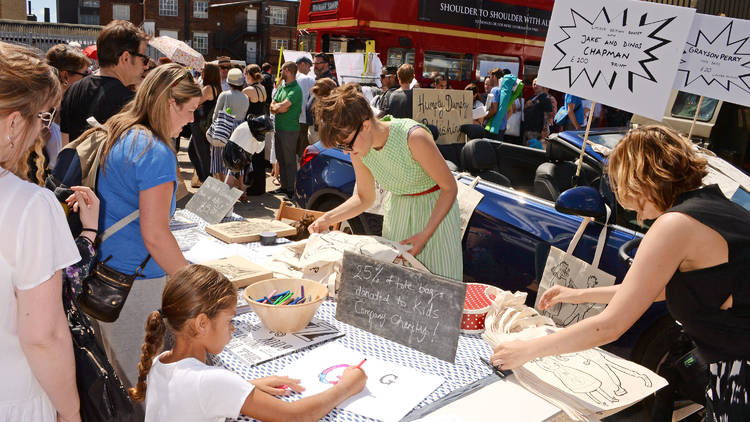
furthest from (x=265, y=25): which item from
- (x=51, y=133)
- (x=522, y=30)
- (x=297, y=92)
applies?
(x=51, y=133)

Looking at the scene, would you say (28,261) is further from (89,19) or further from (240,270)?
(89,19)

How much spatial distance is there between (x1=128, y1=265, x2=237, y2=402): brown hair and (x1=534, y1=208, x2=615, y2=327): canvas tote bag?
1779 millimetres

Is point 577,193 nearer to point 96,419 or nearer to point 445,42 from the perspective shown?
point 96,419

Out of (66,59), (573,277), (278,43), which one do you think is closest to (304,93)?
(66,59)

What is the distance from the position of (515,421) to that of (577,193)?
5.57ft

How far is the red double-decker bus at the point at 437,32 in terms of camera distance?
11.4 m

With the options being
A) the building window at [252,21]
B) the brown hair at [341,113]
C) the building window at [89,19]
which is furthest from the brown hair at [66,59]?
the building window at [89,19]

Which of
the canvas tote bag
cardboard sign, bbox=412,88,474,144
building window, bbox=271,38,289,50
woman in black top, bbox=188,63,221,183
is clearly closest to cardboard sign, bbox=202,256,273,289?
the canvas tote bag

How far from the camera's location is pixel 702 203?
1663mm

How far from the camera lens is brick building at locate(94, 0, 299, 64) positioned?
4653cm

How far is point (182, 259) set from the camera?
2.15 metres

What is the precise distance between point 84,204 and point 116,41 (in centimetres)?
188

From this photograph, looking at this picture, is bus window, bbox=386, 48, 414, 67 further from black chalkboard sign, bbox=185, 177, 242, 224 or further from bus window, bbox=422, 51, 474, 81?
black chalkboard sign, bbox=185, 177, 242, 224

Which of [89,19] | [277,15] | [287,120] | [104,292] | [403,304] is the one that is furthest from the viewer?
[89,19]
